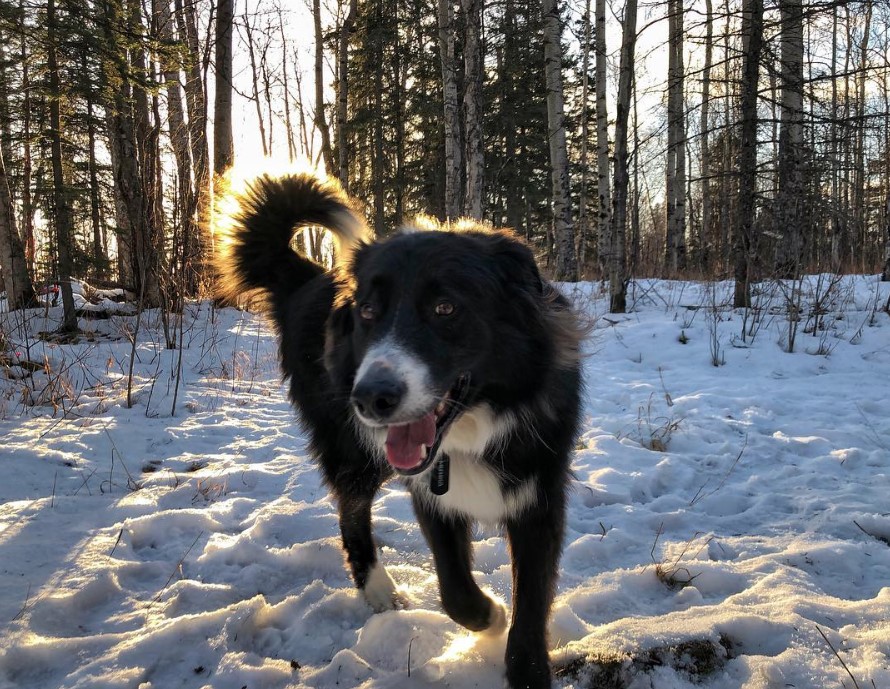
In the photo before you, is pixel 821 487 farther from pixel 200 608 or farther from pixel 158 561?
pixel 158 561

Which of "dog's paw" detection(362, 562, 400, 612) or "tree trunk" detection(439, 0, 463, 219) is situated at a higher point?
"tree trunk" detection(439, 0, 463, 219)

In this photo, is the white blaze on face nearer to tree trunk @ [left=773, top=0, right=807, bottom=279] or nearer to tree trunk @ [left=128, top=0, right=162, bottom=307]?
tree trunk @ [left=128, top=0, right=162, bottom=307]

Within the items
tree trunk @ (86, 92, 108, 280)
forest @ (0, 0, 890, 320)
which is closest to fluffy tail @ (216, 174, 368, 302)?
forest @ (0, 0, 890, 320)

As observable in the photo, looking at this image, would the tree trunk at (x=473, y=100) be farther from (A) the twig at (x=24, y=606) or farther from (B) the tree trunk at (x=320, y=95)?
(A) the twig at (x=24, y=606)

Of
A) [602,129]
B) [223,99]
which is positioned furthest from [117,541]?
[602,129]

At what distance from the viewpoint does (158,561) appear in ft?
8.88

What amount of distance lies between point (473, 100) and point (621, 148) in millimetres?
2829

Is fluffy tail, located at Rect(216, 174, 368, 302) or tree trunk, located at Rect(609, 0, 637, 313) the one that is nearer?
fluffy tail, located at Rect(216, 174, 368, 302)

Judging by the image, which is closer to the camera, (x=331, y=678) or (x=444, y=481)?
(x=331, y=678)

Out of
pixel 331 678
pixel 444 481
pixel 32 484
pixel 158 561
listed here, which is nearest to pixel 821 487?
pixel 444 481

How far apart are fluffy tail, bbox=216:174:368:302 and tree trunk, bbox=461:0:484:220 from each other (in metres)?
7.02

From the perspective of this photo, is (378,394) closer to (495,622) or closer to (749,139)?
(495,622)

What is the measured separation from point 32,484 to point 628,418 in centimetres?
441

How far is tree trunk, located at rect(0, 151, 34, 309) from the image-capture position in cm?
799
